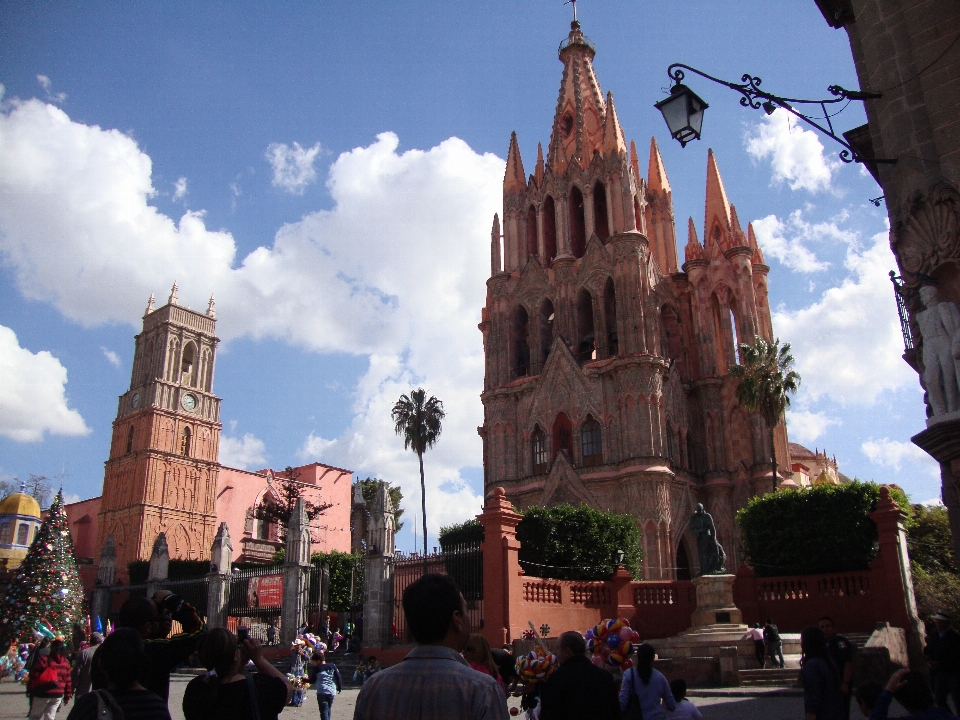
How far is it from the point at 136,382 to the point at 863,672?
5172 centimetres

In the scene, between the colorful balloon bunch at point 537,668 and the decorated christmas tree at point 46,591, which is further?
the decorated christmas tree at point 46,591

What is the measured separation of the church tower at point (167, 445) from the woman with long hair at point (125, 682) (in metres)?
47.5

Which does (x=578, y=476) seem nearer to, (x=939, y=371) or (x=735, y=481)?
(x=735, y=481)

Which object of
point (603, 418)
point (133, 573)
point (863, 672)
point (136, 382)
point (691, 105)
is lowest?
point (863, 672)

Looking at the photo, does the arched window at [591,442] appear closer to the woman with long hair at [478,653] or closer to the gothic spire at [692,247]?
the gothic spire at [692,247]

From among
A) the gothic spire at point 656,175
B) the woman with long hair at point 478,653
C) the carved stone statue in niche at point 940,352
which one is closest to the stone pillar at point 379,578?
the carved stone statue in niche at point 940,352

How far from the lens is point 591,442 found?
3584 centimetres

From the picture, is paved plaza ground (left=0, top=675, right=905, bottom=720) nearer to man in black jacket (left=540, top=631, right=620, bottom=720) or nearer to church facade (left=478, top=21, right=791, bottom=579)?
man in black jacket (left=540, top=631, right=620, bottom=720)

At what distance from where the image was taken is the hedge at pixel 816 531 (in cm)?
2347

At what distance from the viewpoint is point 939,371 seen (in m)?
7.88

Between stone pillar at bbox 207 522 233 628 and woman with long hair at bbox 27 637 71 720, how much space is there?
1715cm

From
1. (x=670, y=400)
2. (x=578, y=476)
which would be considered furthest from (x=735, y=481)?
(x=578, y=476)

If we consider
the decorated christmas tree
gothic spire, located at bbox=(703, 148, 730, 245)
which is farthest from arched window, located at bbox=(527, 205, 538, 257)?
the decorated christmas tree

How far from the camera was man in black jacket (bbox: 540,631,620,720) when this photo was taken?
451 centimetres
